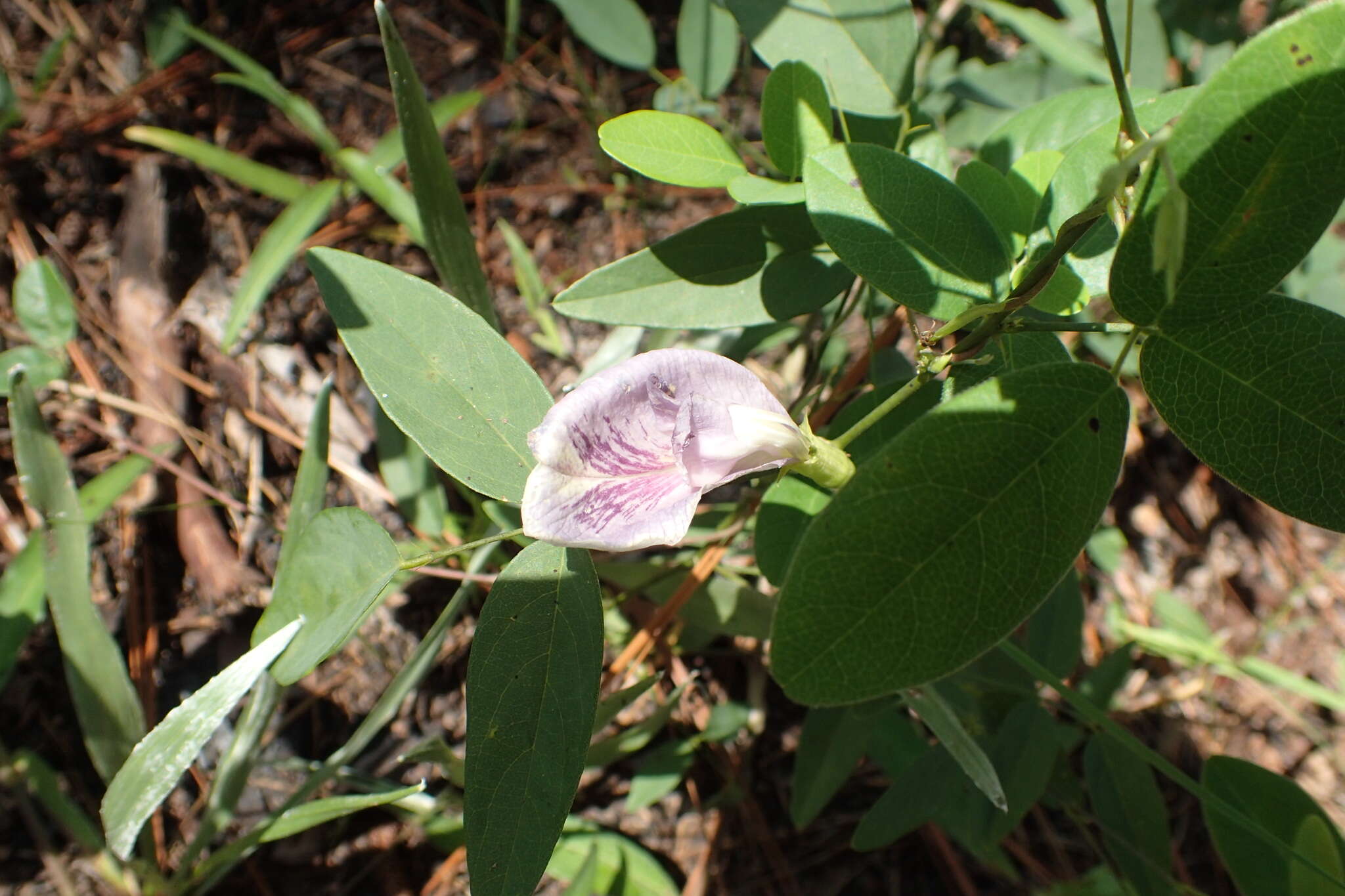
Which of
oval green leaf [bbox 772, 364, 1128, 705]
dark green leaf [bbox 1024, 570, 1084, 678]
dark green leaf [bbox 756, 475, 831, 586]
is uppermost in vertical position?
oval green leaf [bbox 772, 364, 1128, 705]

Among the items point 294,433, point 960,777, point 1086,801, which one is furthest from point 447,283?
point 1086,801

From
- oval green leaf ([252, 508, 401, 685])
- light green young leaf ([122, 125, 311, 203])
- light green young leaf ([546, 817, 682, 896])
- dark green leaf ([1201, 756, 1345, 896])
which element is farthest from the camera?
light green young leaf ([122, 125, 311, 203])

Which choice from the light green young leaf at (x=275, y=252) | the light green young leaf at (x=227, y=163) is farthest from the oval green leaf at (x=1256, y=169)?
the light green young leaf at (x=227, y=163)

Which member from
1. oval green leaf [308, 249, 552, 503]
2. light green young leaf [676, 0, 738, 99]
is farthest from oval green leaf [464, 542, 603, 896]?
light green young leaf [676, 0, 738, 99]

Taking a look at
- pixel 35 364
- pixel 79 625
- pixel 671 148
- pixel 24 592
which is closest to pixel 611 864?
pixel 79 625

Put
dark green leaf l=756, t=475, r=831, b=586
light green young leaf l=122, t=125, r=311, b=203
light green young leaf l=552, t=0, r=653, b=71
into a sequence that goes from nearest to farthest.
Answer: dark green leaf l=756, t=475, r=831, b=586
light green young leaf l=552, t=0, r=653, b=71
light green young leaf l=122, t=125, r=311, b=203

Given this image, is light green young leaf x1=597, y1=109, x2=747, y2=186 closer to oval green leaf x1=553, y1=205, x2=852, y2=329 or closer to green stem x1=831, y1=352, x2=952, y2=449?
oval green leaf x1=553, y1=205, x2=852, y2=329
